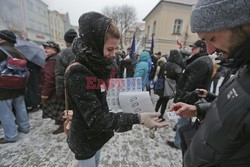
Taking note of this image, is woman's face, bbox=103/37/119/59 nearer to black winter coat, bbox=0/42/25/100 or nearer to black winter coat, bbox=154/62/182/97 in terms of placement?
black winter coat, bbox=0/42/25/100

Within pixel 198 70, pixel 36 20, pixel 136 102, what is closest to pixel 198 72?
pixel 198 70

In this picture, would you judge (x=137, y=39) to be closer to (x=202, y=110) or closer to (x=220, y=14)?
(x=202, y=110)

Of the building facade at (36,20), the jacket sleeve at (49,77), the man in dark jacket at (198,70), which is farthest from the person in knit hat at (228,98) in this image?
the building facade at (36,20)

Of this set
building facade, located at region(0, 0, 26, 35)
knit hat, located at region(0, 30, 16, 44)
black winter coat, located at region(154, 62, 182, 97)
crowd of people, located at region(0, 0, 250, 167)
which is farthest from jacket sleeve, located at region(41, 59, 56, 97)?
building facade, located at region(0, 0, 26, 35)

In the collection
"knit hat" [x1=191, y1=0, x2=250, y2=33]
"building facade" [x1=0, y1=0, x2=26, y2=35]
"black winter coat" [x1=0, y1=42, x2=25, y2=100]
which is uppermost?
"building facade" [x1=0, y1=0, x2=26, y2=35]

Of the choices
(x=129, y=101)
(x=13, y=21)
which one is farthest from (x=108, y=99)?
(x=13, y=21)

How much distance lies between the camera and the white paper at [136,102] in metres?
1.17

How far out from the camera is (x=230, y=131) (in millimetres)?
553

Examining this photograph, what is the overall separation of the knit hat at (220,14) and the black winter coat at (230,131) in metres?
0.11

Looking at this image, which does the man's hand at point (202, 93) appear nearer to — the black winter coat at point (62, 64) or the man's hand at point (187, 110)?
the man's hand at point (187, 110)

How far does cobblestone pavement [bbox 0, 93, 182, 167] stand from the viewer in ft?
7.42

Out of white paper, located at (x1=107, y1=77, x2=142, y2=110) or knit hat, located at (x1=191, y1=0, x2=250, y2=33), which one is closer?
knit hat, located at (x1=191, y1=0, x2=250, y2=33)

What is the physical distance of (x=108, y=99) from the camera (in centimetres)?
131

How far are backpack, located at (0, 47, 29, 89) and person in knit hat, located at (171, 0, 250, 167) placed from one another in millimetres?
2761
